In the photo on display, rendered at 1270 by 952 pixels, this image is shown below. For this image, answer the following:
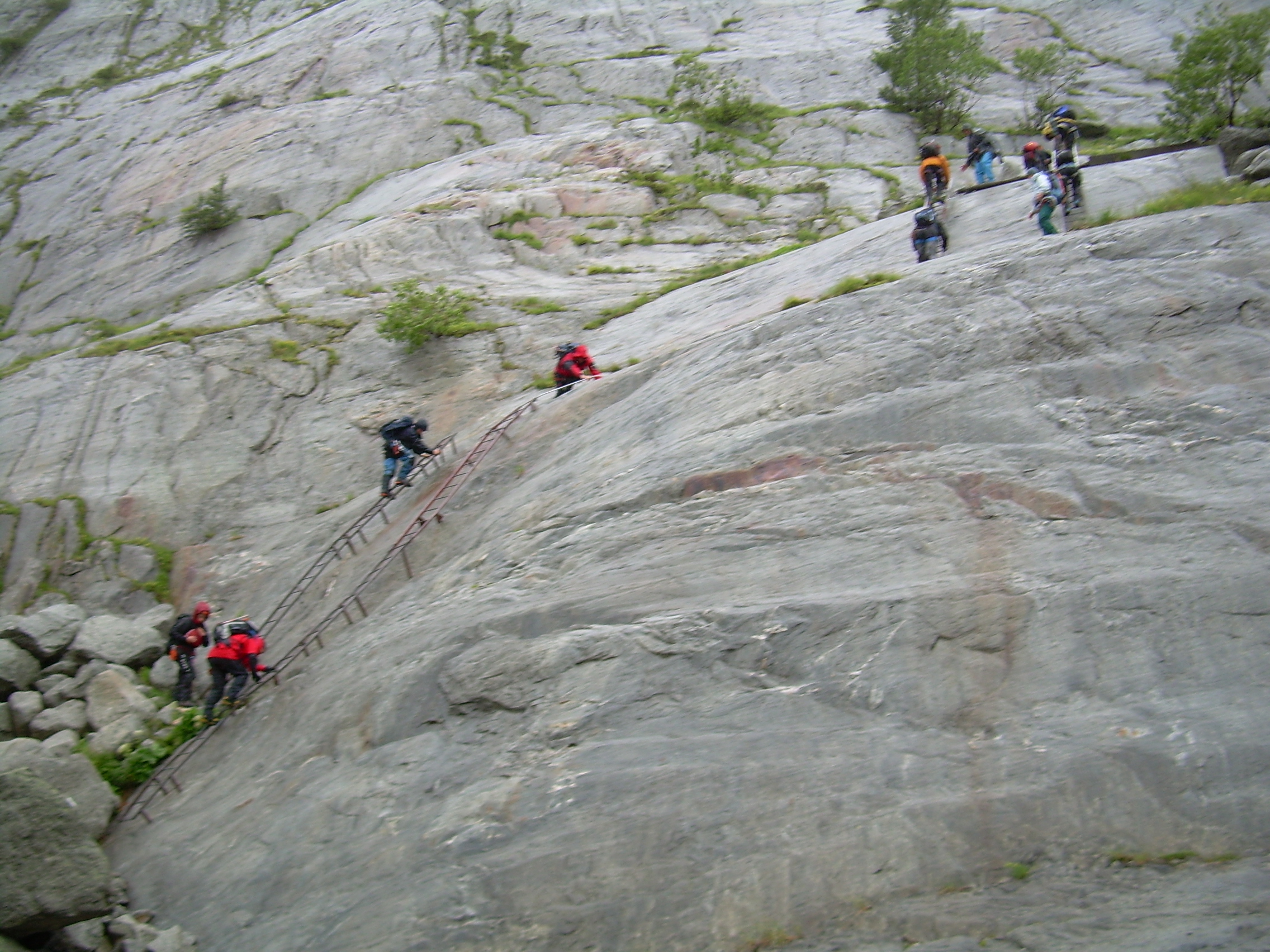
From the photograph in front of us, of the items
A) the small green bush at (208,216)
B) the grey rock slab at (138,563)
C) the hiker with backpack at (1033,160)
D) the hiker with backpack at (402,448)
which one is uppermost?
the small green bush at (208,216)

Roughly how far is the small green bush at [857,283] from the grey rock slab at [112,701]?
38.8 feet

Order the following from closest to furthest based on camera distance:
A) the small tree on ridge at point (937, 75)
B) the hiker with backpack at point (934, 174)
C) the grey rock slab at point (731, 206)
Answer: the hiker with backpack at point (934, 174) → the grey rock slab at point (731, 206) → the small tree on ridge at point (937, 75)

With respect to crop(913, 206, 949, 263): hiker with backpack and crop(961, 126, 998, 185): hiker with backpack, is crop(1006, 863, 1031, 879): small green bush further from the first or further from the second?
crop(961, 126, 998, 185): hiker with backpack

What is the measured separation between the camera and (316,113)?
33656 millimetres

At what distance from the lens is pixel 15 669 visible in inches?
550

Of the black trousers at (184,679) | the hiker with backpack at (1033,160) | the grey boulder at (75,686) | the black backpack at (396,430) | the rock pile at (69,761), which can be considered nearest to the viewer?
the rock pile at (69,761)

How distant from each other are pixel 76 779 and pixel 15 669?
3.58 meters

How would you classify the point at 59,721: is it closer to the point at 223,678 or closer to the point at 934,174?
the point at 223,678

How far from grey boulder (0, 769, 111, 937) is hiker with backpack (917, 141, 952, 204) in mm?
16480

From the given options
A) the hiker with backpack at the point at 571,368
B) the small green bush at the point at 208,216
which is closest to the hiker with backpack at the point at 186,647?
the hiker with backpack at the point at 571,368

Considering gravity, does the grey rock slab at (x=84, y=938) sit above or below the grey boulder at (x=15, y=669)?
below

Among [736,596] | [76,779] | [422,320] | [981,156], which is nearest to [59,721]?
[76,779]

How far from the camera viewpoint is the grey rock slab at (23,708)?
13359 mm

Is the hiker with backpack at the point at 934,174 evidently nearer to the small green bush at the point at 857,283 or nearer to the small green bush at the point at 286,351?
the small green bush at the point at 857,283
